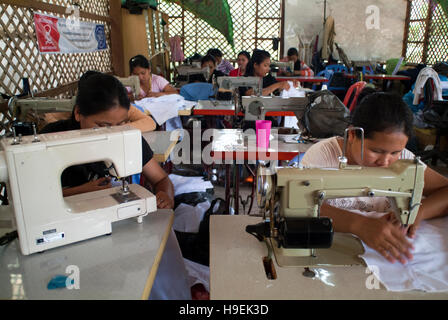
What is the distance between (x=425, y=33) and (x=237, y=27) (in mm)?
4668

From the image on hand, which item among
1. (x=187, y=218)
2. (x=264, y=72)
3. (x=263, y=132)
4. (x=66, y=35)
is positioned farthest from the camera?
(x=66, y=35)

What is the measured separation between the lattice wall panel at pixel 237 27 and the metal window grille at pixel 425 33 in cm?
339

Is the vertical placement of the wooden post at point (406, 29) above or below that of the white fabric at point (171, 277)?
above

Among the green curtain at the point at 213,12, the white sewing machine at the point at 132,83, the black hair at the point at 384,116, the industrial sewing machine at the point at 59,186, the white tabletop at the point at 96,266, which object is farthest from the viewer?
the green curtain at the point at 213,12

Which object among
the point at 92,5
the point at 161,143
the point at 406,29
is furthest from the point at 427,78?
the point at 406,29

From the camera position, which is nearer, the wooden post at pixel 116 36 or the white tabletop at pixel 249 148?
the white tabletop at pixel 249 148

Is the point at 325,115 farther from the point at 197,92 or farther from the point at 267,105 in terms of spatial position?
the point at 197,92

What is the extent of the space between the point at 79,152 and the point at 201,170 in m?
3.18

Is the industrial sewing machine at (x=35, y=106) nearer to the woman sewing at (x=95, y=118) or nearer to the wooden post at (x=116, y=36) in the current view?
the woman sewing at (x=95, y=118)

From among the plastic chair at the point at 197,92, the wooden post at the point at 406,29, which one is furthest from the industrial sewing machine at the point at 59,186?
the wooden post at the point at 406,29

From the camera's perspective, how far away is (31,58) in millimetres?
4418

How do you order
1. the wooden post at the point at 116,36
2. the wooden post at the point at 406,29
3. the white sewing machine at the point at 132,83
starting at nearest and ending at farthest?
the white sewing machine at the point at 132,83 < the wooden post at the point at 116,36 < the wooden post at the point at 406,29

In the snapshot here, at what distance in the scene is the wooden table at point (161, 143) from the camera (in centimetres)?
233

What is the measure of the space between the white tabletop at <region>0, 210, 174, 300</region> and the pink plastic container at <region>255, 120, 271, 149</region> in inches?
44.6
